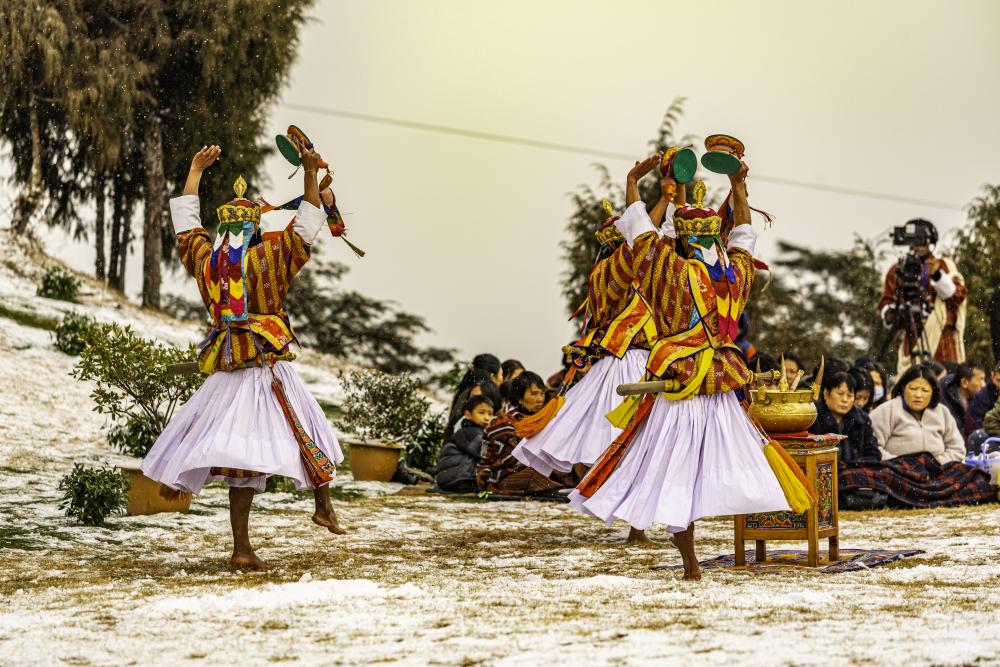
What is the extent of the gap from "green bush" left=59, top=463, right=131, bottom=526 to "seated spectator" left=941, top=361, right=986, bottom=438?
22.5ft

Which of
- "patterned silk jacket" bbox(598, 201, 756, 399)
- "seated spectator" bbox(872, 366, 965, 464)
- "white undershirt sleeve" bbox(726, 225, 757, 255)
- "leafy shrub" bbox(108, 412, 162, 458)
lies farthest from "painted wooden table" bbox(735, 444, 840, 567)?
"leafy shrub" bbox(108, 412, 162, 458)

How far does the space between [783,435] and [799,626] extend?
6.75 feet

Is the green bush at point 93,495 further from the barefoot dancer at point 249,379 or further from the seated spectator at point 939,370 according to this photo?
the seated spectator at point 939,370

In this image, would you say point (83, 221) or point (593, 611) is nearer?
point (593, 611)

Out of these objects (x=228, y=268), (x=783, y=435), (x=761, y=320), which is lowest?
(x=783, y=435)

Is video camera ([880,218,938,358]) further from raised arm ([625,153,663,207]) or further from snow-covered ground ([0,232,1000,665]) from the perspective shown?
raised arm ([625,153,663,207])

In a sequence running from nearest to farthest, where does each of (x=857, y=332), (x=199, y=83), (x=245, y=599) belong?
(x=245, y=599), (x=199, y=83), (x=857, y=332)

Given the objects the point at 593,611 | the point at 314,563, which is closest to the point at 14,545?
the point at 314,563

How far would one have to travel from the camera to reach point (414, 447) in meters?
12.1

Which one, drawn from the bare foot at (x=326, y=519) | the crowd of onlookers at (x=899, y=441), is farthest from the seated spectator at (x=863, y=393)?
the bare foot at (x=326, y=519)

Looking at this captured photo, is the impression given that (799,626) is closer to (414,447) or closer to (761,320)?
(414,447)

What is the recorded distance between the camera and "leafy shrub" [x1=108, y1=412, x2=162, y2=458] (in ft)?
34.7

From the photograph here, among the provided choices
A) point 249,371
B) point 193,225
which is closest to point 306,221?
point 193,225

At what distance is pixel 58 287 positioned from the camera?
17391 millimetres
